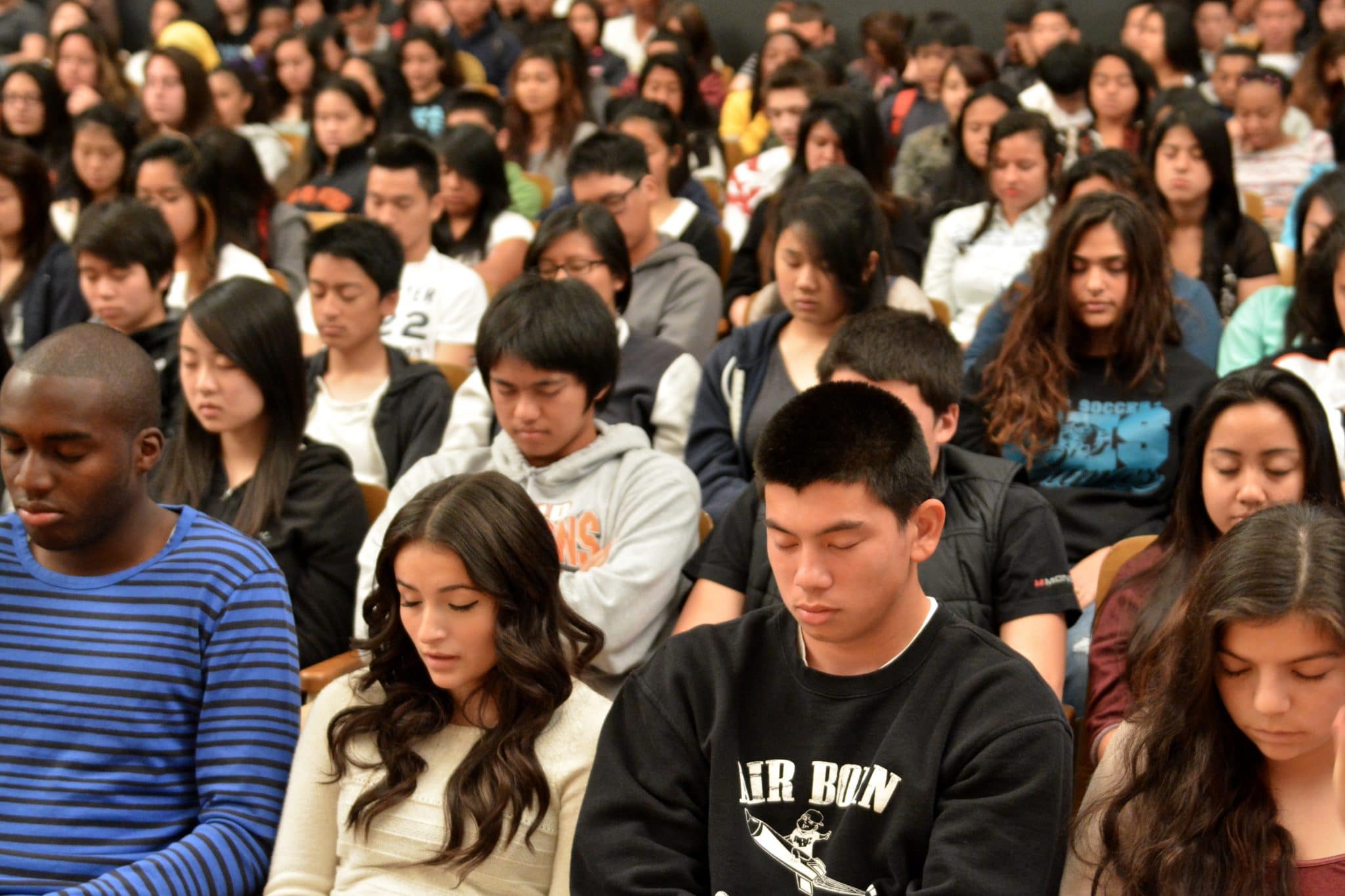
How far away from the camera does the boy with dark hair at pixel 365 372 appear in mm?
3195

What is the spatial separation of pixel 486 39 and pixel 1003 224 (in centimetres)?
412

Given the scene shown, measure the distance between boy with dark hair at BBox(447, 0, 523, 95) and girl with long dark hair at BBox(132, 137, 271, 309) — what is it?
10.2ft

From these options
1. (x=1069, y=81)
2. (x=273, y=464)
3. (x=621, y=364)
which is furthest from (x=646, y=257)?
(x=1069, y=81)

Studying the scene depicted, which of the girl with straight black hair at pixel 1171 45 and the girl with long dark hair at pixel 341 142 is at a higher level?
the girl with straight black hair at pixel 1171 45

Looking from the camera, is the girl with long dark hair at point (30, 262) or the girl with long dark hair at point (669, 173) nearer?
the girl with long dark hair at point (30, 262)

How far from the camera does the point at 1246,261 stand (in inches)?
151

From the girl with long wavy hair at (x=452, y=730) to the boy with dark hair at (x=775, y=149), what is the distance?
318 centimetres

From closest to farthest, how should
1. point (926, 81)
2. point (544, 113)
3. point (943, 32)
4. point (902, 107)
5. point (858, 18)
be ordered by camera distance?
point (544, 113) → point (902, 107) → point (926, 81) → point (943, 32) → point (858, 18)

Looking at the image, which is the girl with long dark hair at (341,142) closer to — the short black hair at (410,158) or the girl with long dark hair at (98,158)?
the girl with long dark hair at (98,158)

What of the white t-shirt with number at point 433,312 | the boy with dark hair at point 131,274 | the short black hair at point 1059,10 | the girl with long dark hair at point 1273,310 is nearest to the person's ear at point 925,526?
the girl with long dark hair at point 1273,310

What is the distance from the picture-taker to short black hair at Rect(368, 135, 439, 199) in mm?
4227

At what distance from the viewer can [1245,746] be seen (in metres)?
1.59

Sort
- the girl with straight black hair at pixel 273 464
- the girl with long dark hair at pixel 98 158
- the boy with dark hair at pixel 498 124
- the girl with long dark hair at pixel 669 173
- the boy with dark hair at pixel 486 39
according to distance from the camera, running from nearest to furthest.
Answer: the girl with straight black hair at pixel 273 464
the girl with long dark hair at pixel 669 173
the girl with long dark hair at pixel 98 158
the boy with dark hair at pixel 498 124
the boy with dark hair at pixel 486 39

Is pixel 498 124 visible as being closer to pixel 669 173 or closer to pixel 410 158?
pixel 669 173
